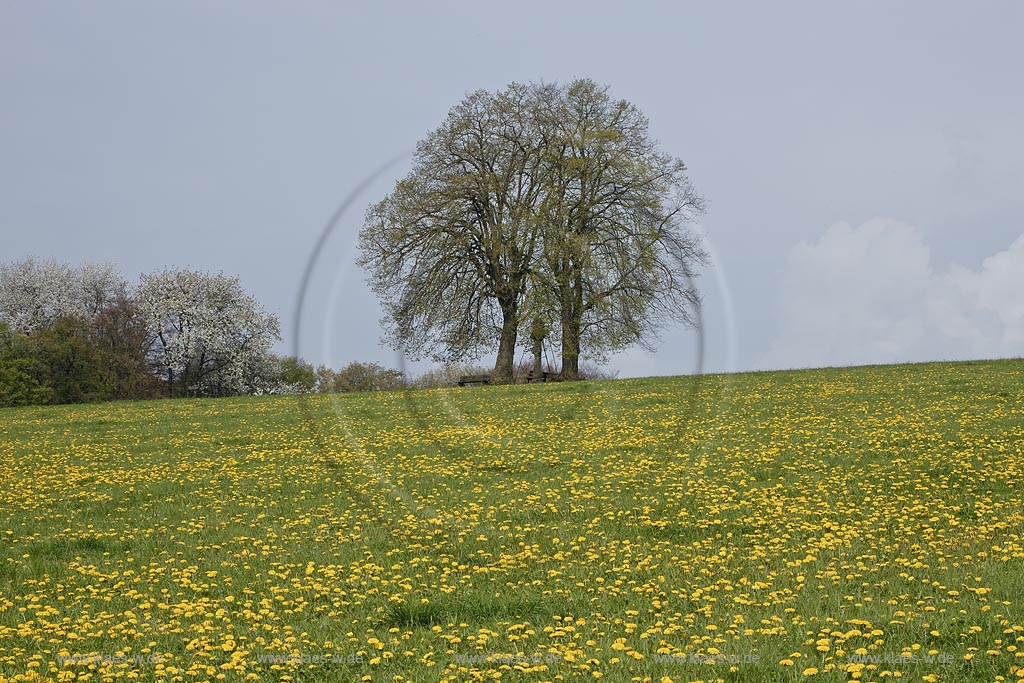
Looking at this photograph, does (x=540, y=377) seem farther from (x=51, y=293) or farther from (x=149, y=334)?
(x=51, y=293)

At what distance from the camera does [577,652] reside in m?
7.96

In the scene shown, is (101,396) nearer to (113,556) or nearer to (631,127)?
(631,127)

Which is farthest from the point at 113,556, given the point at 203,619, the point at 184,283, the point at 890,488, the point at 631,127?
the point at 184,283

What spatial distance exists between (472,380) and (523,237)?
7.96m

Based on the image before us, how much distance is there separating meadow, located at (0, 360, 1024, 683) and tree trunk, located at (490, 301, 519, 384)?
584 inches

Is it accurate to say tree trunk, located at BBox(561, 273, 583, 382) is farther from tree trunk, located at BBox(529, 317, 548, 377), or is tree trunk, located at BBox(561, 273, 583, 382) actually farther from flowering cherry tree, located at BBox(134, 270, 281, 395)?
flowering cherry tree, located at BBox(134, 270, 281, 395)

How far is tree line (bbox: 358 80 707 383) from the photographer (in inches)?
1527

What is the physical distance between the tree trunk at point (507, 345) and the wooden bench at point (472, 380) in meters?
0.38

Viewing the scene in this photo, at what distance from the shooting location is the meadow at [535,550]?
8.27 m

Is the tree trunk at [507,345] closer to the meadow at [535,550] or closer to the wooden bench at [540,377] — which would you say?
the wooden bench at [540,377]

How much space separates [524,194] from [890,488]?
26.9 m

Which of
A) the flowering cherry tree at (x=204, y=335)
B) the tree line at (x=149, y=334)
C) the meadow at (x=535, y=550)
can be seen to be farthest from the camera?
the flowering cherry tree at (x=204, y=335)

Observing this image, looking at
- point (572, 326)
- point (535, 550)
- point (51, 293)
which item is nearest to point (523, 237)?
point (572, 326)

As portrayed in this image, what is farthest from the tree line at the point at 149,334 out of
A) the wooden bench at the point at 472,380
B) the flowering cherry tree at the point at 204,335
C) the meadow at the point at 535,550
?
the meadow at the point at 535,550
